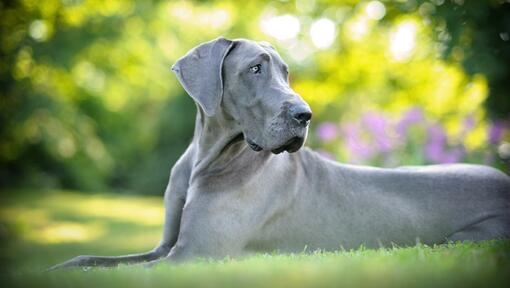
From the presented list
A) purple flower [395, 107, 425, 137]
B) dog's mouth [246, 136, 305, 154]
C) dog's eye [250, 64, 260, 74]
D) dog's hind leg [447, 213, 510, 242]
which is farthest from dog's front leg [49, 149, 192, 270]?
purple flower [395, 107, 425, 137]

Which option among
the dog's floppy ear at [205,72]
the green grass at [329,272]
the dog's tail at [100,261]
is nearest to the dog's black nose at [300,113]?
the dog's floppy ear at [205,72]

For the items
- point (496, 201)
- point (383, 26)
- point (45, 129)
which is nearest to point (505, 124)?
point (383, 26)

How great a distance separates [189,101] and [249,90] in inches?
727

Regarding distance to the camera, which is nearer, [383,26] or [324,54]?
[383,26]

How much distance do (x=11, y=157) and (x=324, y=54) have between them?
10.0 m

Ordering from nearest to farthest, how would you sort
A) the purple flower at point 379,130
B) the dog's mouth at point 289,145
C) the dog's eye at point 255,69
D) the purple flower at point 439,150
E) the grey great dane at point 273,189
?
the dog's mouth at point 289,145
the grey great dane at point 273,189
the dog's eye at point 255,69
the purple flower at point 439,150
the purple flower at point 379,130

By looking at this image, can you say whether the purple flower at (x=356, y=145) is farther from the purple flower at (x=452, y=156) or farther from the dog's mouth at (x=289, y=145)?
the dog's mouth at (x=289, y=145)

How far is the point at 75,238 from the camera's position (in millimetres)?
11836

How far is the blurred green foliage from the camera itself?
9211 mm

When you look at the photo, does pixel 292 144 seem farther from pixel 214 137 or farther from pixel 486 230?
pixel 486 230

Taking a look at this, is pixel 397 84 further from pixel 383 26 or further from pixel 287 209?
pixel 287 209

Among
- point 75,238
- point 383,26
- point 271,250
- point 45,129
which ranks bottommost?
point 75,238

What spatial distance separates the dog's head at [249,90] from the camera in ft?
14.5

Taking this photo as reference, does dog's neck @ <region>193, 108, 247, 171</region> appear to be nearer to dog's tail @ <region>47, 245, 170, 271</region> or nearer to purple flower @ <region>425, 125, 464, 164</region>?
dog's tail @ <region>47, 245, 170, 271</region>
